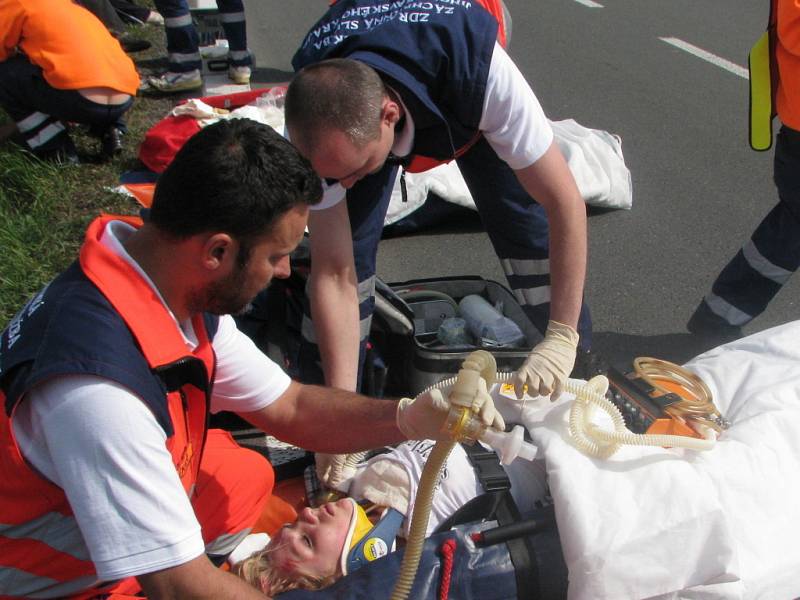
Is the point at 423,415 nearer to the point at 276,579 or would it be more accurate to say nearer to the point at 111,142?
the point at 276,579

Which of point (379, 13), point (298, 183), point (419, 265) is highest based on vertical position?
point (379, 13)

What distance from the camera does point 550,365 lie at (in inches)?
78.1

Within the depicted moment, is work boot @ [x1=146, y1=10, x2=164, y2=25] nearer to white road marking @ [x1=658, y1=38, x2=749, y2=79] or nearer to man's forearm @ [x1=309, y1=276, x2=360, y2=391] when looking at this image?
white road marking @ [x1=658, y1=38, x2=749, y2=79]

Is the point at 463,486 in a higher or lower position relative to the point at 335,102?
lower

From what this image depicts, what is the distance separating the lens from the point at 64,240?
12.1 ft

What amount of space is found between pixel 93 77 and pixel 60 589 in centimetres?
344

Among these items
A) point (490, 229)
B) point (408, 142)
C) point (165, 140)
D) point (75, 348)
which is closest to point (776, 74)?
point (490, 229)

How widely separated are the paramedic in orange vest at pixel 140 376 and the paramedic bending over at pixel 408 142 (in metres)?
0.45

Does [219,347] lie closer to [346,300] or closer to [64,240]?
[346,300]

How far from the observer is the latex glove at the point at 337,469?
217 centimetres

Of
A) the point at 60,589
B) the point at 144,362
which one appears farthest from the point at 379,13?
the point at 60,589

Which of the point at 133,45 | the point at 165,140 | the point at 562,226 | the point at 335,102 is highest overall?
the point at 335,102

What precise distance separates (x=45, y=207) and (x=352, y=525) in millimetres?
2816

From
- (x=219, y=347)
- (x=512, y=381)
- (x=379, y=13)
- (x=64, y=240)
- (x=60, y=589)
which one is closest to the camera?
(x=60, y=589)
